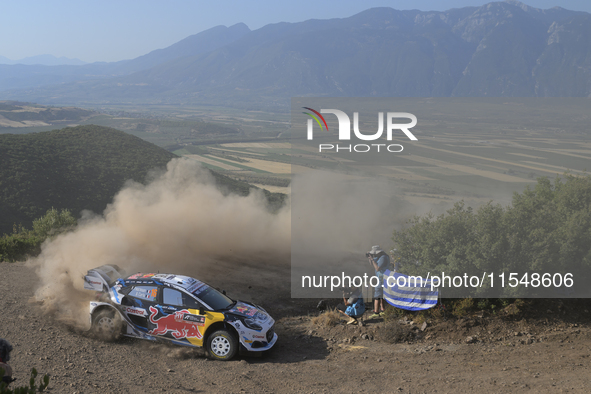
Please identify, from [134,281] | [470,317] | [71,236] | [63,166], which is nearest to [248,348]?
[134,281]

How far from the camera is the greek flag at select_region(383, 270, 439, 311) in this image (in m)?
12.0

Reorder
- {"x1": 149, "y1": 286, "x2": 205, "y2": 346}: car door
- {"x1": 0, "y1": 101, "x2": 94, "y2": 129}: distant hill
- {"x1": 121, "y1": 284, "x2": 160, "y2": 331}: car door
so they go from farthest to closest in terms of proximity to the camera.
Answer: {"x1": 0, "y1": 101, "x2": 94, "y2": 129}: distant hill → {"x1": 121, "y1": 284, "x2": 160, "y2": 331}: car door → {"x1": 149, "y1": 286, "x2": 205, "y2": 346}: car door

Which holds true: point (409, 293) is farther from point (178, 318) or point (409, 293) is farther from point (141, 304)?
point (141, 304)

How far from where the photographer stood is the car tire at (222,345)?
9680 millimetres

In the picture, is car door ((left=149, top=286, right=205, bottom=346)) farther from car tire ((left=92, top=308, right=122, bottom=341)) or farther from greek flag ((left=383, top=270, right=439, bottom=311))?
greek flag ((left=383, top=270, right=439, bottom=311))

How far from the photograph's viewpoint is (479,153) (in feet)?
132

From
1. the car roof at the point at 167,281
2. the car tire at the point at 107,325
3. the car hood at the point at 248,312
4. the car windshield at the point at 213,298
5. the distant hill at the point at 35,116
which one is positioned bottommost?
the car tire at the point at 107,325

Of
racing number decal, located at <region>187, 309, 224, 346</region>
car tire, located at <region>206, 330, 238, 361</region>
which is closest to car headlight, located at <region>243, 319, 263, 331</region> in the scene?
car tire, located at <region>206, 330, 238, 361</region>

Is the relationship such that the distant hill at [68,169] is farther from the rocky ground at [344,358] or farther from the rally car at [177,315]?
the rally car at [177,315]

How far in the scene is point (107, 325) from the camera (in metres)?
10.4

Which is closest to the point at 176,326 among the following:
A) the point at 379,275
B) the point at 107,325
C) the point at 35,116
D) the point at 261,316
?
the point at 107,325

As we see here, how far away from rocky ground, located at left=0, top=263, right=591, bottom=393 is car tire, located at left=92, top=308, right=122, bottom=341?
0.19m

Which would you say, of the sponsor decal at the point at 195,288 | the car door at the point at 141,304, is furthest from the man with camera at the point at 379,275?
the car door at the point at 141,304

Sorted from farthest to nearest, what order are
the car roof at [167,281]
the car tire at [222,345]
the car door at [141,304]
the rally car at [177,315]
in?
1. the car roof at [167,281]
2. the car door at [141,304]
3. the rally car at [177,315]
4. the car tire at [222,345]
